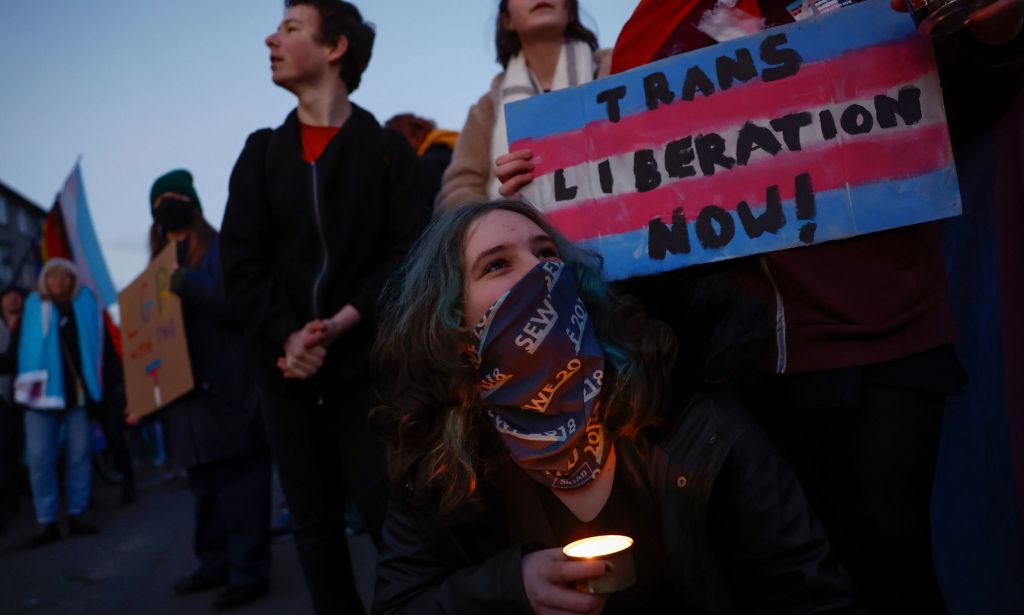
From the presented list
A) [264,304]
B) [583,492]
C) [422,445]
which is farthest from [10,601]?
[583,492]

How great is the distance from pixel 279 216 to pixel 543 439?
127 cm

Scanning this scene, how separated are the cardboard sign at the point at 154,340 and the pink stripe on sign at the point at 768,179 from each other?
263cm

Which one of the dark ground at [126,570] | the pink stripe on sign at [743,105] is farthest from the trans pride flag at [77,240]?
the pink stripe on sign at [743,105]

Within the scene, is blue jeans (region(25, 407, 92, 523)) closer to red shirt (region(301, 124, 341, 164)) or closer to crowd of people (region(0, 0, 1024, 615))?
Answer: red shirt (region(301, 124, 341, 164))

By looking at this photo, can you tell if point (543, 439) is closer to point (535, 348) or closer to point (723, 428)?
point (535, 348)

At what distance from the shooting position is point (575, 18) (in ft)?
7.85

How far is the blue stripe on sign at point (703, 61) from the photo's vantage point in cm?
160

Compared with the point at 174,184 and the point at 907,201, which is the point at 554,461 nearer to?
the point at 907,201

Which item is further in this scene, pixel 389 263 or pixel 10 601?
pixel 10 601

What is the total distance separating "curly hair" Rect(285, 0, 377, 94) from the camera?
246 centimetres

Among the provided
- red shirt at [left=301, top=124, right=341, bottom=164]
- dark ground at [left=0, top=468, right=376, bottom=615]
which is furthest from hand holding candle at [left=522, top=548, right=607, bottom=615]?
dark ground at [left=0, top=468, right=376, bottom=615]

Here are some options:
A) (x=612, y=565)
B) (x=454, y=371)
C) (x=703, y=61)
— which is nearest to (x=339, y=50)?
(x=703, y=61)

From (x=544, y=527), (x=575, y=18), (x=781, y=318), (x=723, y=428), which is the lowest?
(x=544, y=527)

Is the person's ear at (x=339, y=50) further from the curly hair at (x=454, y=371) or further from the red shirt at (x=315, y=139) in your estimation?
the curly hair at (x=454, y=371)
